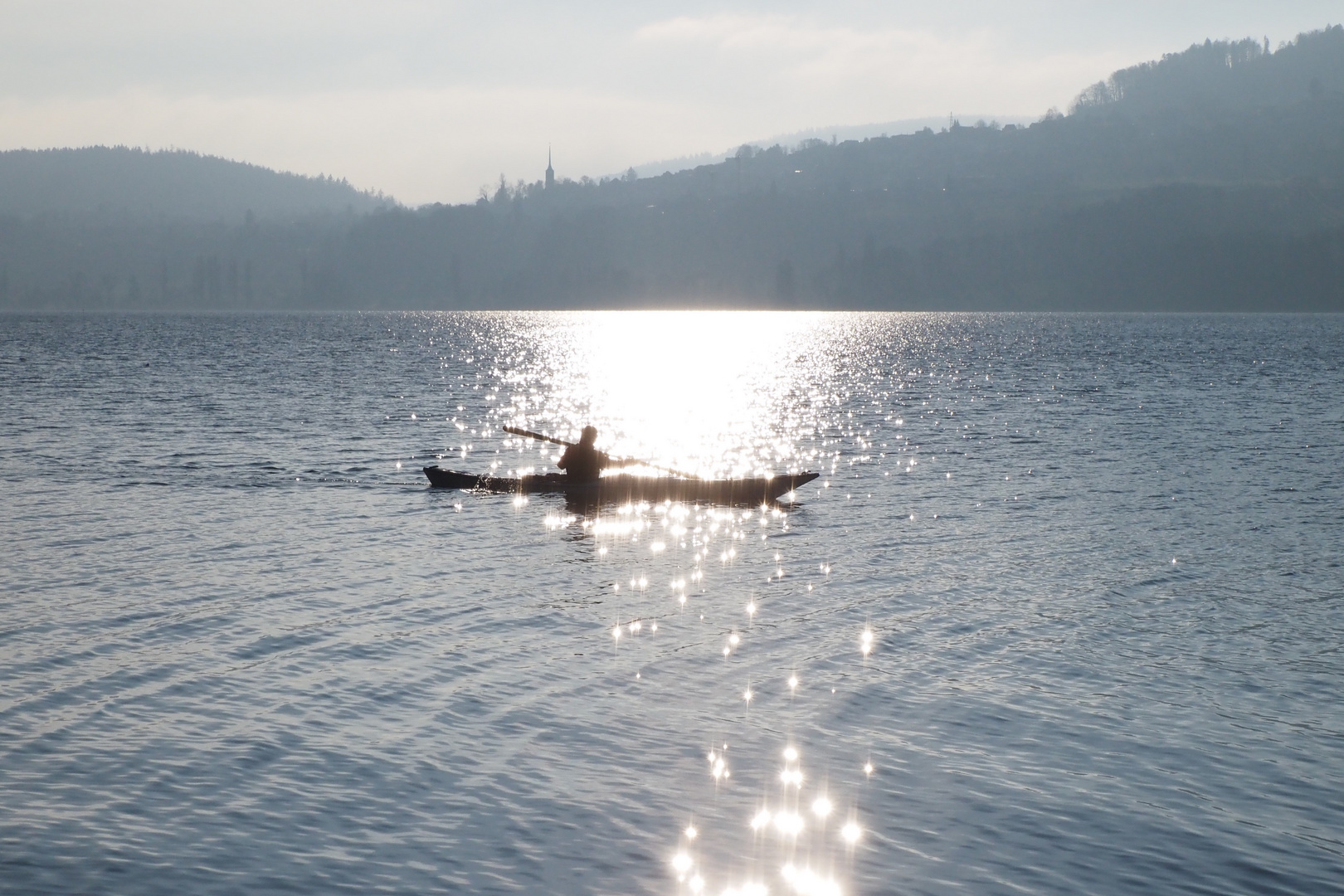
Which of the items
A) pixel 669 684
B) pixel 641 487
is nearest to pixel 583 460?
pixel 641 487

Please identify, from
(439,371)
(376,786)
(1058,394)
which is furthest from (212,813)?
(439,371)

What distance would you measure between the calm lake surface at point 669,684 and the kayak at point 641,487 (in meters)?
0.93

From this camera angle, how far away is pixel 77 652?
1889cm

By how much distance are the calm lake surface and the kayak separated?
93cm

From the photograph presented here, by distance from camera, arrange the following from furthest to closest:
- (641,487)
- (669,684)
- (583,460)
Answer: (641,487) → (583,460) → (669,684)

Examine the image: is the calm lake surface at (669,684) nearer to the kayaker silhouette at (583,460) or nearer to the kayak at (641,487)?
the kayak at (641,487)

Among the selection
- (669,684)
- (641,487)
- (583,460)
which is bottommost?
(669,684)

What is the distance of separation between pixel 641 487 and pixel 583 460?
6.75 ft

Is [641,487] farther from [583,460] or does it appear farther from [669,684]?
[669,684]

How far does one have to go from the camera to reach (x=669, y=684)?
59.9ft

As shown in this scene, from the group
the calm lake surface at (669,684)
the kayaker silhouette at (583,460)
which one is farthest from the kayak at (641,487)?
the calm lake surface at (669,684)

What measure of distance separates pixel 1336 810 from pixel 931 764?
15.0 ft

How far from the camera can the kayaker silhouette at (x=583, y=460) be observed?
37922 mm

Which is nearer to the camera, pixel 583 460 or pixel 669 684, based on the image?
pixel 669 684
